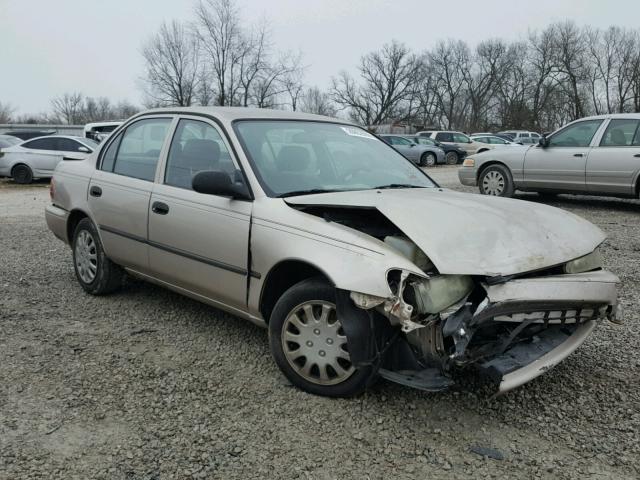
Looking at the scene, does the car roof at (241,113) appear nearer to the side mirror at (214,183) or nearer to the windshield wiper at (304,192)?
the side mirror at (214,183)

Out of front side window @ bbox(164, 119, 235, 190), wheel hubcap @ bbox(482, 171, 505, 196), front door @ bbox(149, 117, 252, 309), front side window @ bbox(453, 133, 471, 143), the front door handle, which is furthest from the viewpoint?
front side window @ bbox(453, 133, 471, 143)

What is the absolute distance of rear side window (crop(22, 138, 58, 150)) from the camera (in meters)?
16.8

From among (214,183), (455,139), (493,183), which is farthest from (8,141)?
(455,139)

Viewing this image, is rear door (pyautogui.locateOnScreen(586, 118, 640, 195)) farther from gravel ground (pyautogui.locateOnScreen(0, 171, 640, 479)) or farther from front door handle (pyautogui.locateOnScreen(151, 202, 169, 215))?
front door handle (pyautogui.locateOnScreen(151, 202, 169, 215))

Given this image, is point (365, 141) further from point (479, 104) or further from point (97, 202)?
point (479, 104)

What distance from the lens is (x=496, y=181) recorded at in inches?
424

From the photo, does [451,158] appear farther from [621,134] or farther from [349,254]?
[349,254]

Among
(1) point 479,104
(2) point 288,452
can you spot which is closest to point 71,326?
(2) point 288,452

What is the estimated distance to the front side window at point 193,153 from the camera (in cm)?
379

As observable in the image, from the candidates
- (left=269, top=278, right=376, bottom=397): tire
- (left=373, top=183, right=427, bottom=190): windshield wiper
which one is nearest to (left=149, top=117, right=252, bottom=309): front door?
(left=269, top=278, right=376, bottom=397): tire

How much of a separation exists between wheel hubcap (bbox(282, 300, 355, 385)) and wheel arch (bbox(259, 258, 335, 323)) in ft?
0.72

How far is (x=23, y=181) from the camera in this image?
16.8 m

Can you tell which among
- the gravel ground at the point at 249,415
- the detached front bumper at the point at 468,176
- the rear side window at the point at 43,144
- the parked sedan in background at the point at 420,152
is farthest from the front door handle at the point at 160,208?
the parked sedan in background at the point at 420,152

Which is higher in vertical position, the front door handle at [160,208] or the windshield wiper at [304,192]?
the windshield wiper at [304,192]
